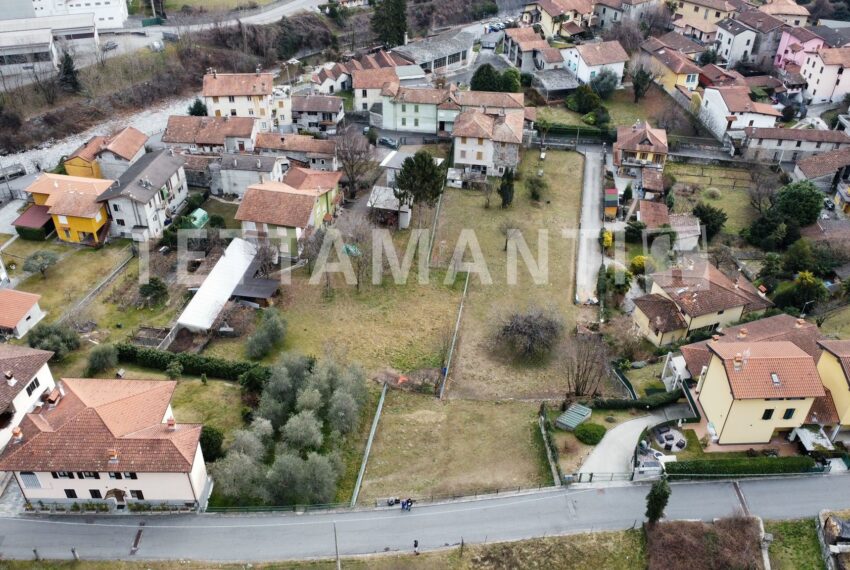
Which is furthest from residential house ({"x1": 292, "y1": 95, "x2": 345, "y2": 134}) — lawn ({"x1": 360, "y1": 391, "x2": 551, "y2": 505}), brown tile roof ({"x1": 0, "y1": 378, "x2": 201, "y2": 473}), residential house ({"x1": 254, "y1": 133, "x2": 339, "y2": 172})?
brown tile roof ({"x1": 0, "y1": 378, "x2": 201, "y2": 473})

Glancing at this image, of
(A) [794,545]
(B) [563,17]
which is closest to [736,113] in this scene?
(B) [563,17]

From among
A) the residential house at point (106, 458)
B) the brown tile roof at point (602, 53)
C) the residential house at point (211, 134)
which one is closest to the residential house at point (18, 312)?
the residential house at point (106, 458)

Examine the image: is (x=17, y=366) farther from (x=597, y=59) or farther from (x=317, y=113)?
(x=597, y=59)

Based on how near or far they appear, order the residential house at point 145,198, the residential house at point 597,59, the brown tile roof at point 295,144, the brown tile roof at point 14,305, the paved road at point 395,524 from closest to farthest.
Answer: the paved road at point 395,524
the brown tile roof at point 14,305
the residential house at point 145,198
the brown tile roof at point 295,144
the residential house at point 597,59

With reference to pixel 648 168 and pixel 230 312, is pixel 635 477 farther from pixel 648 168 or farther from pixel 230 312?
pixel 648 168

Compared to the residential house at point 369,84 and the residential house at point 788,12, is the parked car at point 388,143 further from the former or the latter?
the residential house at point 788,12

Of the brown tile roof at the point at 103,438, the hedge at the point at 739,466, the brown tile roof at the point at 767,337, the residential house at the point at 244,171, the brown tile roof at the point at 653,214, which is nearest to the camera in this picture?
the brown tile roof at the point at 103,438
